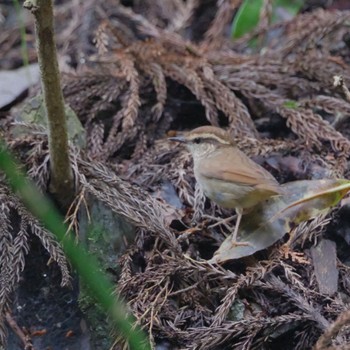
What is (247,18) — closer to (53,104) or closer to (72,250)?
(53,104)

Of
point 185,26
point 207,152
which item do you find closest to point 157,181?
point 207,152

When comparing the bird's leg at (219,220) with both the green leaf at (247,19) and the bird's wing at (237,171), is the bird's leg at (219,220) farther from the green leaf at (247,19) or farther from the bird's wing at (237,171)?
the green leaf at (247,19)

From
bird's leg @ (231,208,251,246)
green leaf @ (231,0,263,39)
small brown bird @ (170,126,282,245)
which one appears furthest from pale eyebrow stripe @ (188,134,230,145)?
green leaf @ (231,0,263,39)

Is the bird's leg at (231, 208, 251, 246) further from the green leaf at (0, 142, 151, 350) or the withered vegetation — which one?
the green leaf at (0, 142, 151, 350)

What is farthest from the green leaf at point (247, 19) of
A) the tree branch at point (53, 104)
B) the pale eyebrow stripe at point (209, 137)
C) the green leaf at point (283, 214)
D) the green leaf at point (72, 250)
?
the green leaf at point (72, 250)

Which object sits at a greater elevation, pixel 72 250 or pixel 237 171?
pixel 72 250

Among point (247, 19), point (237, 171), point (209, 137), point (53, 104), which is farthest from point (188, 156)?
point (247, 19)
